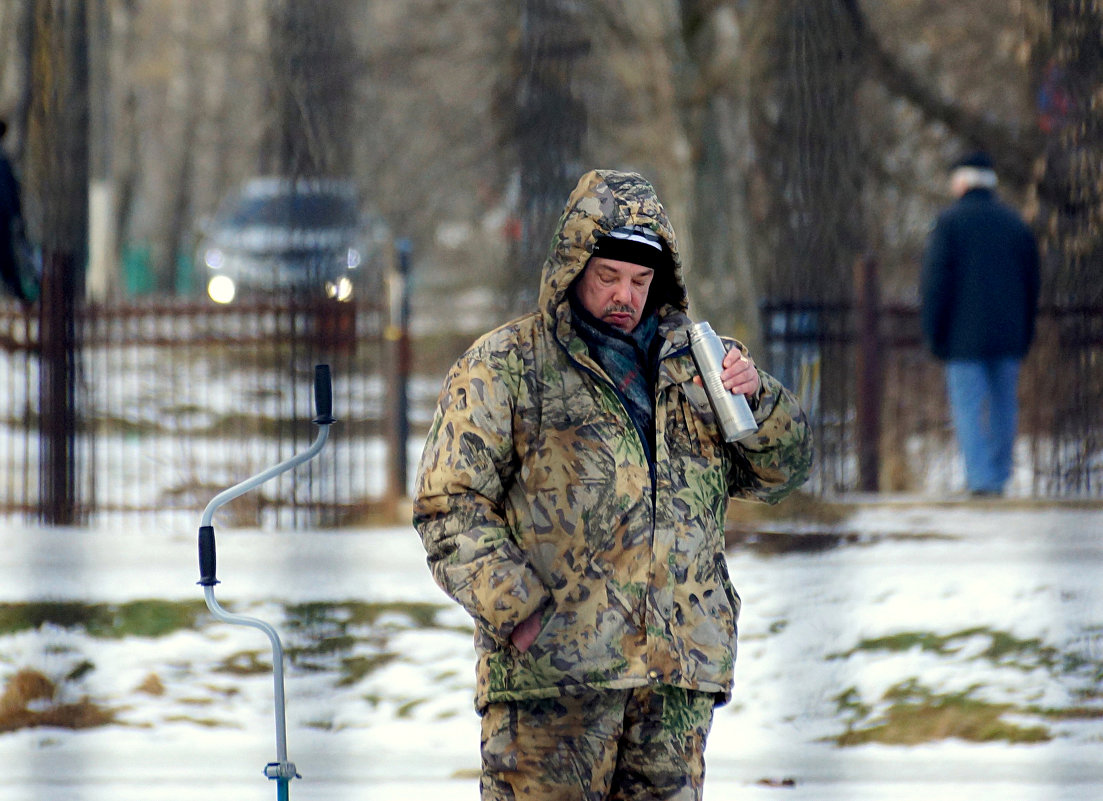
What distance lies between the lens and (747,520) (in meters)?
7.16

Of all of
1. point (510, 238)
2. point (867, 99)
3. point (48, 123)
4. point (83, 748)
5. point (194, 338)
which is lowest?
point (83, 748)

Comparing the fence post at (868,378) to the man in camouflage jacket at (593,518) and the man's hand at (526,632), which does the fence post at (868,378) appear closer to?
the man in camouflage jacket at (593,518)

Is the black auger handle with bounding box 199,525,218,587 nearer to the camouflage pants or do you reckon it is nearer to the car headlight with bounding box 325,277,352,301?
the camouflage pants

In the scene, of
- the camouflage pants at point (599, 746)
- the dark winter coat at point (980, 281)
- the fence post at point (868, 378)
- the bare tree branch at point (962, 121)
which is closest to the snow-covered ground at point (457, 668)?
the dark winter coat at point (980, 281)

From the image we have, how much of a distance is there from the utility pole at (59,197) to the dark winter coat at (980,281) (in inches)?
149

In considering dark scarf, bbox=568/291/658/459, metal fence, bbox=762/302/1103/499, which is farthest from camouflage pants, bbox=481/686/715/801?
metal fence, bbox=762/302/1103/499

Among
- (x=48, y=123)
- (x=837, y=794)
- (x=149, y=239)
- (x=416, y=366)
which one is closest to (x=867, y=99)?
(x=416, y=366)

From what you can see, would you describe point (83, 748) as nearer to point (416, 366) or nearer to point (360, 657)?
point (360, 657)

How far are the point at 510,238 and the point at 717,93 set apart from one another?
2438 mm

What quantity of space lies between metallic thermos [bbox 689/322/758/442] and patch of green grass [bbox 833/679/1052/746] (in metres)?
2.65

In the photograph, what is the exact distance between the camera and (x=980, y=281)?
6680 millimetres

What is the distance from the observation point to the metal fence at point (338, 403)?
674 centimetres

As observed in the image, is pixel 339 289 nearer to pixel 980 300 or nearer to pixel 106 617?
pixel 106 617

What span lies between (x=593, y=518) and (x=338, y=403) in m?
5.66
